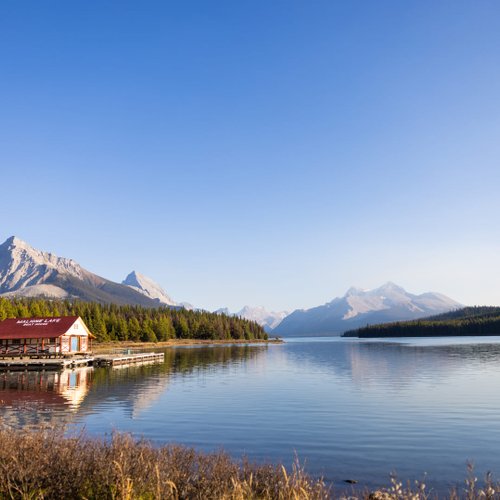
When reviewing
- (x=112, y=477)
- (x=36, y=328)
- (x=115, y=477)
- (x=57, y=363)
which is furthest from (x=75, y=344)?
(x=112, y=477)

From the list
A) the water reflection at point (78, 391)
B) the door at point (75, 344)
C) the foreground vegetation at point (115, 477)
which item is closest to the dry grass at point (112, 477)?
the foreground vegetation at point (115, 477)

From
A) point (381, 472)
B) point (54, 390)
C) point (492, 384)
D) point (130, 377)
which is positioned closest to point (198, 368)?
point (130, 377)

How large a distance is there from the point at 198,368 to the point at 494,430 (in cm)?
5462

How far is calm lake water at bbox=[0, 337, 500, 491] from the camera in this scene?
2583 cm

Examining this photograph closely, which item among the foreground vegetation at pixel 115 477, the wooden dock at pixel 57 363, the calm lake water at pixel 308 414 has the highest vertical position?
the foreground vegetation at pixel 115 477

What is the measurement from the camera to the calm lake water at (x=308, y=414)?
25828 millimetres

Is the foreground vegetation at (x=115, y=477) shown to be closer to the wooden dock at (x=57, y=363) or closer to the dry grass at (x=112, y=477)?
the dry grass at (x=112, y=477)

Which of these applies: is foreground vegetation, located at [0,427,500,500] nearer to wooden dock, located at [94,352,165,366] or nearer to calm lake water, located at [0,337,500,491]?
calm lake water, located at [0,337,500,491]

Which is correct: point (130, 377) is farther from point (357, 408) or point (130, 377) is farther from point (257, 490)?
point (257, 490)

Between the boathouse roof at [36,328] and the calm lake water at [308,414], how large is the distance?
24.5 m

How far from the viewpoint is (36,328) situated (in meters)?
94.3

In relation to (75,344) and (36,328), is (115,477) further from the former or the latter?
(75,344)

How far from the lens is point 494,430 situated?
32.9 m

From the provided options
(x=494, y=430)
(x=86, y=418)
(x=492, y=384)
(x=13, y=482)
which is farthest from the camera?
(x=492, y=384)
